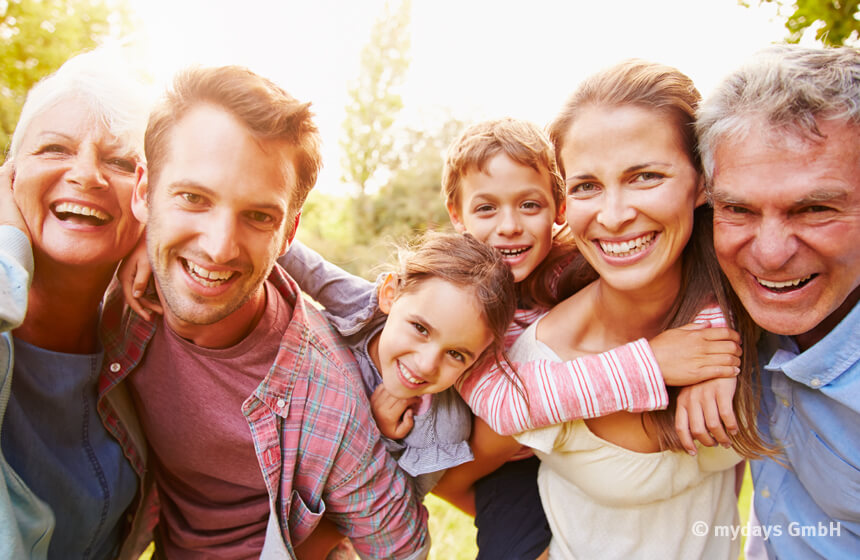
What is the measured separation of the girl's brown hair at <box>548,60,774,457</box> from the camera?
6.20 feet

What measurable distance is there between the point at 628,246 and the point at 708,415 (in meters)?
0.66

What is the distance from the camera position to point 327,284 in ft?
8.80

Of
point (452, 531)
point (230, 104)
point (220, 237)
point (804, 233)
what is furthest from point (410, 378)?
point (452, 531)

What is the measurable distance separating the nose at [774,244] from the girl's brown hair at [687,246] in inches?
13.0

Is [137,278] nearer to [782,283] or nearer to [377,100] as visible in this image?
[782,283]

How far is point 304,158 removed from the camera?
2170 millimetres

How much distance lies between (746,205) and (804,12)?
87 cm

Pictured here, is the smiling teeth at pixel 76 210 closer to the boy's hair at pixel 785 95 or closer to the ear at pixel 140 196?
the ear at pixel 140 196

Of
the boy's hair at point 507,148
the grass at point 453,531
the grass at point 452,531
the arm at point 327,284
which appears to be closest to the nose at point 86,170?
the arm at point 327,284

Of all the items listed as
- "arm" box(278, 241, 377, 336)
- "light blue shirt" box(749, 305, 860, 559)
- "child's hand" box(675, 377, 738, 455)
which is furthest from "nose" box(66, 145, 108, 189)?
"light blue shirt" box(749, 305, 860, 559)

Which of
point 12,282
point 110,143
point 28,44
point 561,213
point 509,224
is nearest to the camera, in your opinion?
point 12,282

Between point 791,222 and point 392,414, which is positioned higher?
point 791,222

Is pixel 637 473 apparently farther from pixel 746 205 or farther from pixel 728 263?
pixel 746 205

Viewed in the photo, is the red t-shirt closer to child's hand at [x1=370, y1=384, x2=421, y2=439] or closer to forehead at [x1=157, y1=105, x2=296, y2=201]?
child's hand at [x1=370, y1=384, x2=421, y2=439]
